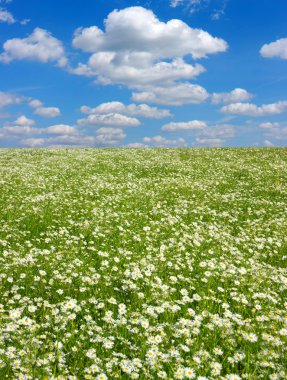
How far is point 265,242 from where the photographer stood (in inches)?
407

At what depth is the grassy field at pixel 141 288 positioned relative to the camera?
4.52 meters

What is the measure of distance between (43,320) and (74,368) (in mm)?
1370

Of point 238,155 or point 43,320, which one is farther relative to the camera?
point 238,155

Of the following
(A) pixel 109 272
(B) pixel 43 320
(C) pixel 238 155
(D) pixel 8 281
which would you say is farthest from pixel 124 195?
(C) pixel 238 155

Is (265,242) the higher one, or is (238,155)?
(238,155)

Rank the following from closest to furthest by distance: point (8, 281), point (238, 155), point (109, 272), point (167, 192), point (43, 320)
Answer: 1. point (43, 320)
2. point (8, 281)
3. point (109, 272)
4. point (167, 192)
5. point (238, 155)

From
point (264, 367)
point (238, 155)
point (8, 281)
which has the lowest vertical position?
point (264, 367)

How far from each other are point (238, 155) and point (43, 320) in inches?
1140

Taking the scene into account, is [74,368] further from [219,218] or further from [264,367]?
[219,218]

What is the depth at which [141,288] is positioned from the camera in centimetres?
663

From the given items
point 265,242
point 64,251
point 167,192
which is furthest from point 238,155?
point 64,251

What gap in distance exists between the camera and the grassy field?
14.8 feet

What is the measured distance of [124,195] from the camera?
15375 millimetres

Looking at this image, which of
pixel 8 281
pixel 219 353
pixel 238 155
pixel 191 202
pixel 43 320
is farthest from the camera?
pixel 238 155
